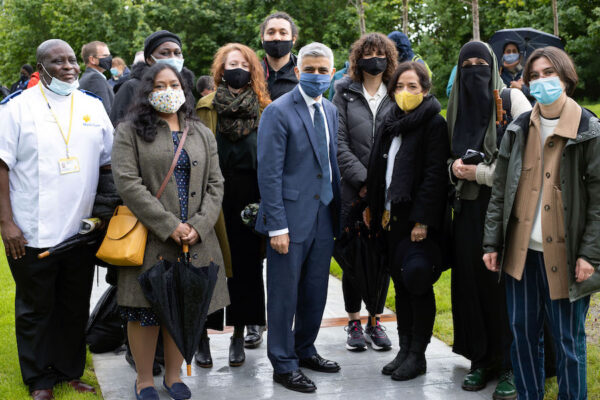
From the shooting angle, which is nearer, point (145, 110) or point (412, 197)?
point (145, 110)

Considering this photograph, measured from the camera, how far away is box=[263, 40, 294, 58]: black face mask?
18.0 feet

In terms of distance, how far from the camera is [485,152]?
4.51 metres

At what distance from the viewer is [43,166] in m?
4.35

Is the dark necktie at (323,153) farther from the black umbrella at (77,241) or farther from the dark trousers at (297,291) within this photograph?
the black umbrella at (77,241)

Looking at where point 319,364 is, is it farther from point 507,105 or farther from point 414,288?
point 507,105

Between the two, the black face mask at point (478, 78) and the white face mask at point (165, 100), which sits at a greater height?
the black face mask at point (478, 78)

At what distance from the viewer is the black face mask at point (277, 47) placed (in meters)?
5.50

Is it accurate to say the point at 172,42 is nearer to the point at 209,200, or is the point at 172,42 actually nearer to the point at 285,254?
the point at 209,200

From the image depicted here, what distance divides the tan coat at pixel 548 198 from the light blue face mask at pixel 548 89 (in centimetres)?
8

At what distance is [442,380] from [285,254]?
1433 millimetres

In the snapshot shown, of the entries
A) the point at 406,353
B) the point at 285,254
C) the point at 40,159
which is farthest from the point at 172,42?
the point at 406,353

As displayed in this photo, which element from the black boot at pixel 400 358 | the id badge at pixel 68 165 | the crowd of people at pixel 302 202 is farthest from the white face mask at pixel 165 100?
the black boot at pixel 400 358

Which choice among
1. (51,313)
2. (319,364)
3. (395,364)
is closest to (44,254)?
(51,313)

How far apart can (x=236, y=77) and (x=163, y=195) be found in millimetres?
1248
